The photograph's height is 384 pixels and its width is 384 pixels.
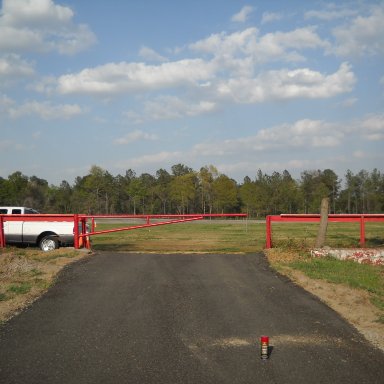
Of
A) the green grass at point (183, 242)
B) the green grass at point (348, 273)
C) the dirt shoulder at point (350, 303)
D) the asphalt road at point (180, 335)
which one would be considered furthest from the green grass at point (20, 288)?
the green grass at point (183, 242)

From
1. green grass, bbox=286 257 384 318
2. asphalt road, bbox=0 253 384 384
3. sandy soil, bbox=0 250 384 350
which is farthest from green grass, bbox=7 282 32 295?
green grass, bbox=286 257 384 318

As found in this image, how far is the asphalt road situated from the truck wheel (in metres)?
5.64

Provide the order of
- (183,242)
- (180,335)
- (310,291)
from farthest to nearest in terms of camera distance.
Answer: (183,242), (310,291), (180,335)

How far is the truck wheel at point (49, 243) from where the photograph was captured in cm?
1602

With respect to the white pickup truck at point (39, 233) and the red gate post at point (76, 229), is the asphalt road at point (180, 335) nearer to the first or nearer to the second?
the red gate post at point (76, 229)

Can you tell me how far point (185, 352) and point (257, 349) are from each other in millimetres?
939

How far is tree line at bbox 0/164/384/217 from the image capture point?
76125 mm

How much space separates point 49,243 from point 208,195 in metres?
66.7

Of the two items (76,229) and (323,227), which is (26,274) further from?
(323,227)

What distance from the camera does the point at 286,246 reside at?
559 inches

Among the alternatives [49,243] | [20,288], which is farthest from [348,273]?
[49,243]

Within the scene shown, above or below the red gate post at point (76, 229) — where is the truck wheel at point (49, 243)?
below

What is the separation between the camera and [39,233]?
16266mm

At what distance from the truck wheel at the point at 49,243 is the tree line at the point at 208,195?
60.0 meters
